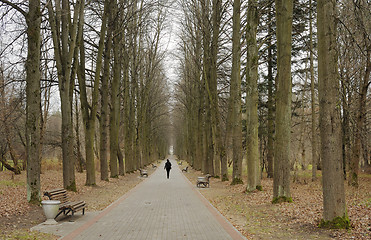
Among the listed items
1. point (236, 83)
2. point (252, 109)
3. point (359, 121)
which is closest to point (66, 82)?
point (252, 109)

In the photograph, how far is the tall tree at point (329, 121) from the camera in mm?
7998

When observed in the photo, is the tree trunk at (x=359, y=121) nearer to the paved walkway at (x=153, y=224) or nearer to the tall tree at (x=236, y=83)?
the tall tree at (x=236, y=83)

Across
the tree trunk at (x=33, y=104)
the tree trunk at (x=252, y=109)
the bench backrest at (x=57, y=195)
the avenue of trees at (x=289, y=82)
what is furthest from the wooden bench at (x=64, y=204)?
the tree trunk at (x=252, y=109)

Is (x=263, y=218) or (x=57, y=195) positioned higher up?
(x=57, y=195)

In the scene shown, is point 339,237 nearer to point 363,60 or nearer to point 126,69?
point 363,60

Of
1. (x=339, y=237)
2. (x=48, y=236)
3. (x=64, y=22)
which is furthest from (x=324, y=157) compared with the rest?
(x=64, y=22)

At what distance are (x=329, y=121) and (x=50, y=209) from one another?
743 centimetres

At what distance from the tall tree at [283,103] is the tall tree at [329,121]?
353 centimetres

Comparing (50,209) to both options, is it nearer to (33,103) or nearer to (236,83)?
(33,103)

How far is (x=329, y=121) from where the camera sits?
26.8 ft

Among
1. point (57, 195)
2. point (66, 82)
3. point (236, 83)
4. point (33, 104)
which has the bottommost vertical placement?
point (57, 195)

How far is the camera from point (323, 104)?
27.1 ft

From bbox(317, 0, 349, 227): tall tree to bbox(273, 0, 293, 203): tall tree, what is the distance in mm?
3531

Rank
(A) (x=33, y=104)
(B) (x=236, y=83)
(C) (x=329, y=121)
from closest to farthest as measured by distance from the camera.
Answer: (C) (x=329, y=121) < (A) (x=33, y=104) < (B) (x=236, y=83)
